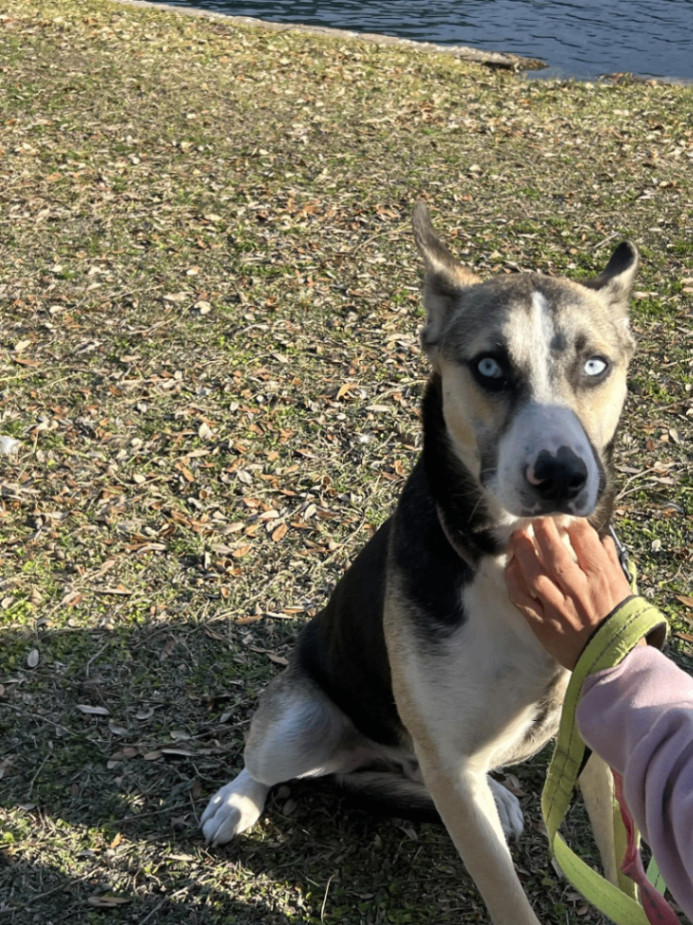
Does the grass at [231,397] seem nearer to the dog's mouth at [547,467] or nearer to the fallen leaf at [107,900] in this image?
the fallen leaf at [107,900]

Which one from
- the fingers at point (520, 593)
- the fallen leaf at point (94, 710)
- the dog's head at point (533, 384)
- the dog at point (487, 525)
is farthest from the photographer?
the fallen leaf at point (94, 710)

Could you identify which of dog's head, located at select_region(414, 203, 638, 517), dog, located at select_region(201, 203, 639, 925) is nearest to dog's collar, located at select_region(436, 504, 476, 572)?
dog, located at select_region(201, 203, 639, 925)

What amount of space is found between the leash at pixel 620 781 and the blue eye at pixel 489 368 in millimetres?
896

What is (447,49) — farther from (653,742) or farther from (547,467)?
(653,742)

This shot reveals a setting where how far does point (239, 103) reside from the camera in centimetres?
1057

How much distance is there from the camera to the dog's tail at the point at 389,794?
3.46 meters

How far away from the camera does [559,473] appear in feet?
8.15

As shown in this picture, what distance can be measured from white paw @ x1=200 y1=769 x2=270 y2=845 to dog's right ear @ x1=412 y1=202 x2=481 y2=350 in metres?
1.82

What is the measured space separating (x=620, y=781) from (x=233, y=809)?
1692mm

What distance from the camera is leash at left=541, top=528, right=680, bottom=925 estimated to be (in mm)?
2150

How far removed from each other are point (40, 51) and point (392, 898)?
1119cm

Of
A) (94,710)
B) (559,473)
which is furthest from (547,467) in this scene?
(94,710)

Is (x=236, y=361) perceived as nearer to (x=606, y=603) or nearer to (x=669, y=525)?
(x=669, y=525)

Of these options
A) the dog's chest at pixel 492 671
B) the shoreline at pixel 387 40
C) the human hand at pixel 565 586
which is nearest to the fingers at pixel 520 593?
the human hand at pixel 565 586
